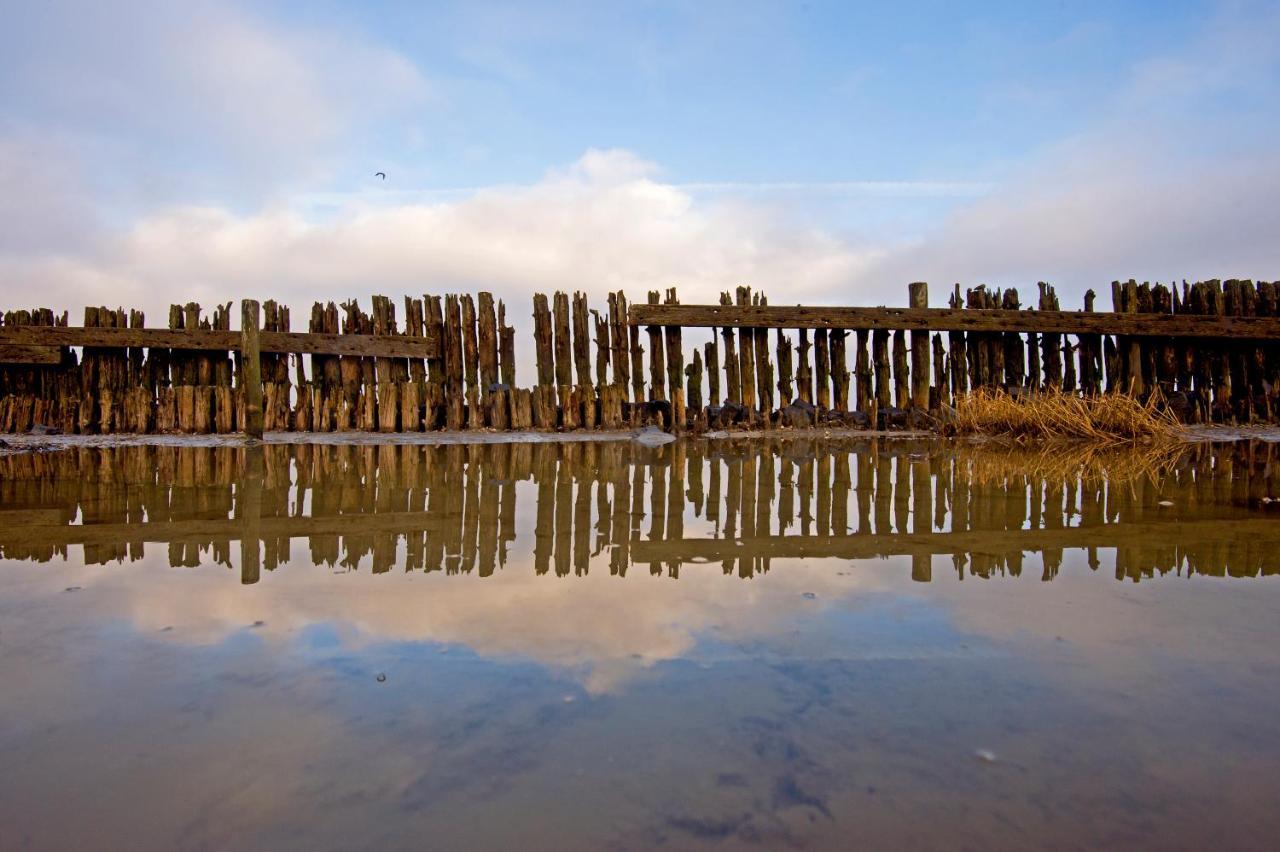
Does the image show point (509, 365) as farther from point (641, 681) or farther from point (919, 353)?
point (641, 681)

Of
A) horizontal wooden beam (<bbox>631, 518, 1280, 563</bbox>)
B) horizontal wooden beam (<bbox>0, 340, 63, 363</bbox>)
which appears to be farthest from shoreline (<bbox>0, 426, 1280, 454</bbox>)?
horizontal wooden beam (<bbox>631, 518, 1280, 563</bbox>)

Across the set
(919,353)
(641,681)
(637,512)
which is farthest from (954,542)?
(919,353)

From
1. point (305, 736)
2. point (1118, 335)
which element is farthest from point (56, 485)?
point (1118, 335)

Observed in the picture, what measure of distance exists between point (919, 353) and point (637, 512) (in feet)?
28.3

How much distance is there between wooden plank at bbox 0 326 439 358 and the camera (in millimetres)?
11602

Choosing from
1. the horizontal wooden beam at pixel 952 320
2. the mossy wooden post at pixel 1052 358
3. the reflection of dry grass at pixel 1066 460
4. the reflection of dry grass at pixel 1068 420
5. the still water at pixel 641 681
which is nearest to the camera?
the still water at pixel 641 681

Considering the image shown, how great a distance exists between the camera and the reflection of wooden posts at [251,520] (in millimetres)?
3143

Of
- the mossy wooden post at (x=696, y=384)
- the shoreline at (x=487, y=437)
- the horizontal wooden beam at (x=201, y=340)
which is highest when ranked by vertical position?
the horizontal wooden beam at (x=201, y=340)

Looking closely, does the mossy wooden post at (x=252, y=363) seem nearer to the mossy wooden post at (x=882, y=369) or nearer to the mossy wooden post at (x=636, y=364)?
the mossy wooden post at (x=636, y=364)

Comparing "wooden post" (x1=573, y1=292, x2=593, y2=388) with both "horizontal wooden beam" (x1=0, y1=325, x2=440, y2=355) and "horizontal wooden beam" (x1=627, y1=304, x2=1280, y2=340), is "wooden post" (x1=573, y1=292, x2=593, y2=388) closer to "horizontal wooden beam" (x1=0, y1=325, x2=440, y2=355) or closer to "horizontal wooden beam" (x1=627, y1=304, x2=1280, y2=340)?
"horizontal wooden beam" (x1=627, y1=304, x2=1280, y2=340)

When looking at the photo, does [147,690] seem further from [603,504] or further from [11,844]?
[603,504]

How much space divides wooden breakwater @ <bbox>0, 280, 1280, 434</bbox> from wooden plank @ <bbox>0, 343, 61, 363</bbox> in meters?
0.01

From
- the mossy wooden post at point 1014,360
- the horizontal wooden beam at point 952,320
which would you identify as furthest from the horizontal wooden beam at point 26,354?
the mossy wooden post at point 1014,360

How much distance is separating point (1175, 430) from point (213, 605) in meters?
11.0
